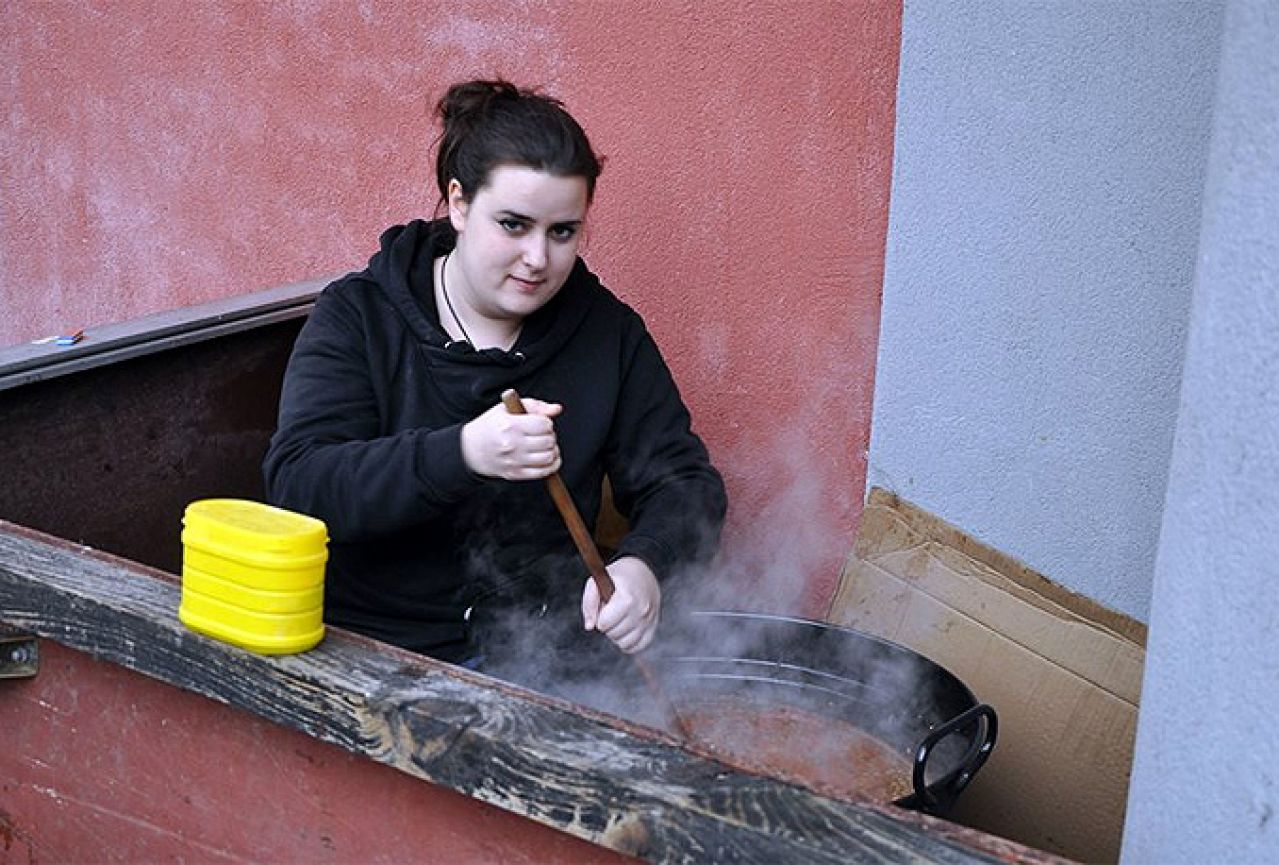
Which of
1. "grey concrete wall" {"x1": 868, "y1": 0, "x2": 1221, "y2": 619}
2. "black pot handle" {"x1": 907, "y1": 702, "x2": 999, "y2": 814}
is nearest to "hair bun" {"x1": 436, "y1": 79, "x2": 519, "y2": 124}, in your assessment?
"grey concrete wall" {"x1": 868, "y1": 0, "x2": 1221, "y2": 619}

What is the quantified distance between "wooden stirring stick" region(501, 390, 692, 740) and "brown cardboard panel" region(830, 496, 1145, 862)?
0.52 metres

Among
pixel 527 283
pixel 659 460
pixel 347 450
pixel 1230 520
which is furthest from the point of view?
pixel 659 460

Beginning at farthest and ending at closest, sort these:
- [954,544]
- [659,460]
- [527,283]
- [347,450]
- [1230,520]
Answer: [954,544], [659,460], [527,283], [347,450], [1230,520]

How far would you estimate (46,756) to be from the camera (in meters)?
1.88

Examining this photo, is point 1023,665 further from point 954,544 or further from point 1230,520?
point 1230,520

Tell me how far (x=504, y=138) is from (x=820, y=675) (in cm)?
102

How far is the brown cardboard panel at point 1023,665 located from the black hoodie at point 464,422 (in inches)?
14.5

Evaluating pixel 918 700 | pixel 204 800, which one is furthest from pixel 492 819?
pixel 918 700

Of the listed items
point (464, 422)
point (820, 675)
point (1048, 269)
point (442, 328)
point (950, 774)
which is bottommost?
point (820, 675)

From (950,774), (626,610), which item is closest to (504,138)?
(626,610)

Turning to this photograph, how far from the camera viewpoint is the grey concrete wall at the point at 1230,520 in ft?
3.76

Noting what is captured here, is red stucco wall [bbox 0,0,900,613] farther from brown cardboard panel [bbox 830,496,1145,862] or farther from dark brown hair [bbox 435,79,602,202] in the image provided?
dark brown hair [bbox 435,79,602,202]

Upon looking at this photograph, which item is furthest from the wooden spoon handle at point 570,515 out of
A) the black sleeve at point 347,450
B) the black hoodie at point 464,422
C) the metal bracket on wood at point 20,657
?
the metal bracket on wood at point 20,657

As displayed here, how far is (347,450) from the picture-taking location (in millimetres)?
2090
